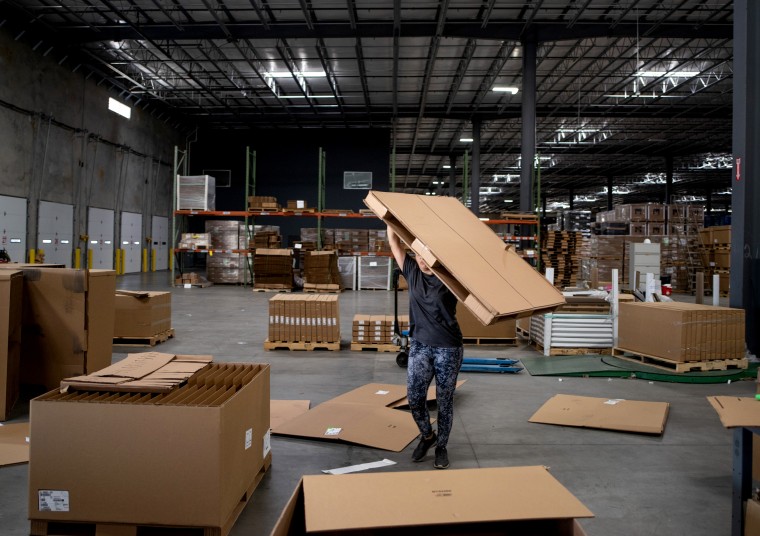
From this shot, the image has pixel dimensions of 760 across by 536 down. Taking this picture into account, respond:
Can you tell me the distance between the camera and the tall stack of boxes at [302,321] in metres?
8.11

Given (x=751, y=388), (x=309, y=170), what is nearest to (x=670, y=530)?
(x=751, y=388)

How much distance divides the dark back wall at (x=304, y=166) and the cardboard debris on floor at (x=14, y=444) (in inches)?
781

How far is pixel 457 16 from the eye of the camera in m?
15.1

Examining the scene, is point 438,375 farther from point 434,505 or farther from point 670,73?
point 670,73

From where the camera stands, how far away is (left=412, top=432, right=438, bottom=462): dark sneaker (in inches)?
155

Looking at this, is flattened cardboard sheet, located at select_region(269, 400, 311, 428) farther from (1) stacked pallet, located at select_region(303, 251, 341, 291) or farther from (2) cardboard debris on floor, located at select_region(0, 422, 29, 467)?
(1) stacked pallet, located at select_region(303, 251, 341, 291)

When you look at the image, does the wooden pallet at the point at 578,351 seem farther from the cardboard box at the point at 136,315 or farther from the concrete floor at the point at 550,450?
the cardboard box at the point at 136,315

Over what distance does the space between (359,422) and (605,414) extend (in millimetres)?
2283

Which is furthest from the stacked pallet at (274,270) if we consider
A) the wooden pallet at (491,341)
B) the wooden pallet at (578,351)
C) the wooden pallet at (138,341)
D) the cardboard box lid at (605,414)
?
the cardboard box lid at (605,414)

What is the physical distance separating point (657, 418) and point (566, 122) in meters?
22.4

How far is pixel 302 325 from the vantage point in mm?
8156

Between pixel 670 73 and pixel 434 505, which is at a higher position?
pixel 670 73

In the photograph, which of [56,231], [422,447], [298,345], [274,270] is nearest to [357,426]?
A: [422,447]

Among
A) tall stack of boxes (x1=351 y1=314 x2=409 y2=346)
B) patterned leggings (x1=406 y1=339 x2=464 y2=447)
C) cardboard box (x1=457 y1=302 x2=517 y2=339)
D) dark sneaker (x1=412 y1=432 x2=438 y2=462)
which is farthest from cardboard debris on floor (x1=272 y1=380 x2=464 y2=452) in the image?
cardboard box (x1=457 y1=302 x2=517 y2=339)
